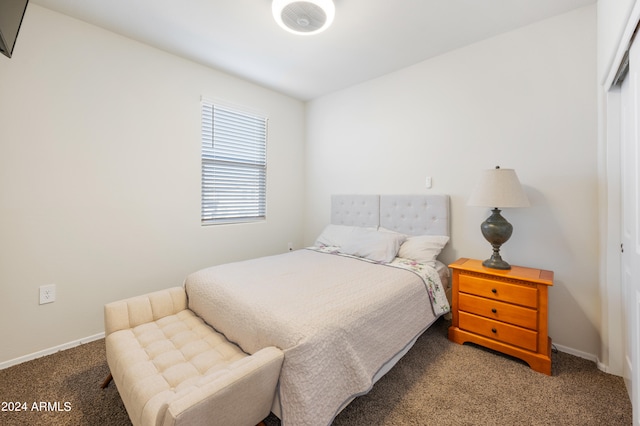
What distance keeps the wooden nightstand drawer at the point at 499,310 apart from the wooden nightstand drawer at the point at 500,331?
0.12 ft

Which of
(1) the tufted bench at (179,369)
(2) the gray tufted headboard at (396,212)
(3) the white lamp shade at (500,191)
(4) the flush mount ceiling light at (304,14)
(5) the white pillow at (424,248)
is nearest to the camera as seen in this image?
(1) the tufted bench at (179,369)

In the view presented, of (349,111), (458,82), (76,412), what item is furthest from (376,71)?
(76,412)

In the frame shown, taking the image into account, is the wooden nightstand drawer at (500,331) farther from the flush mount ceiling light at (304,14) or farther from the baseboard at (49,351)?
the baseboard at (49,351)

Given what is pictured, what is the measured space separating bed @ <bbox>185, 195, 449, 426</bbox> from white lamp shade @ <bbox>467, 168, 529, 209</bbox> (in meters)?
0.52

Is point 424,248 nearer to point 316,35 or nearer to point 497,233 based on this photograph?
point 497,233

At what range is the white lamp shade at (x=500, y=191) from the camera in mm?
1995

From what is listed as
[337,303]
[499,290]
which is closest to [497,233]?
[499,290]

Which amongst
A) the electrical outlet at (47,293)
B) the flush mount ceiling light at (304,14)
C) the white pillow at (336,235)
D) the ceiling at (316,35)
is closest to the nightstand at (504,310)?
the white pillow at (336,235)

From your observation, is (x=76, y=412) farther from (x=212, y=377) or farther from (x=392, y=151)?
(x=392, y=151)

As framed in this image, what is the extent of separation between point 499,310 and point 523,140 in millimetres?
1390

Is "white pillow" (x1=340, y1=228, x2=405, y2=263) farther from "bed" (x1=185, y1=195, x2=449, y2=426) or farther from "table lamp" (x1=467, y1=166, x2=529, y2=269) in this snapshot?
"table lamp" (x1=467, y1=166, x2=529, y2=269)

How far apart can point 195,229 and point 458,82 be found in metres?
3.02

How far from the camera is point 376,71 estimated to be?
9.84ft

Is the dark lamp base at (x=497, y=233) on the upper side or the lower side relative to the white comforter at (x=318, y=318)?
upper
